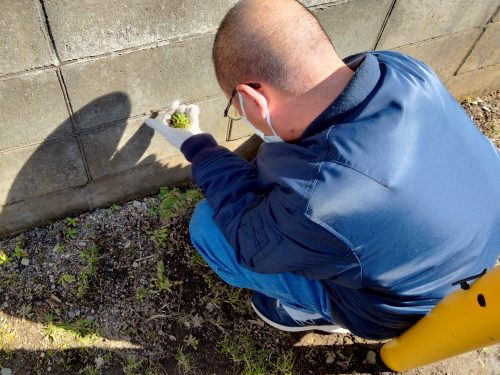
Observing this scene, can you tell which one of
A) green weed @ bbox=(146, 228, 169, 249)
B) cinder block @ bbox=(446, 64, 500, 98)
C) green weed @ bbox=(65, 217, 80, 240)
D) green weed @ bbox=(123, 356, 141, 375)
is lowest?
green weed @ bbox=(123, 356, 141, 375)

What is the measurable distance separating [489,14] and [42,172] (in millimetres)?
2663

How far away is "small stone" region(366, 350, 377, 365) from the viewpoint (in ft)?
8.25

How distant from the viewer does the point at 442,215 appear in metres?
1.44

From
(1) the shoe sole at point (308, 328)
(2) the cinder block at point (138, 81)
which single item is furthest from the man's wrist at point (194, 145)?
(1) the shoe sole at point (308, 328)

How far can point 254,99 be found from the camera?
1586mm

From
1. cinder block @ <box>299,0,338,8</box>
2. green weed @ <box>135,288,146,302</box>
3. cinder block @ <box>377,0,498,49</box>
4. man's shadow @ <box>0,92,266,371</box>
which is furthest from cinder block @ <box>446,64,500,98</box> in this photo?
green weed @ <box>135,288,146,302</box>

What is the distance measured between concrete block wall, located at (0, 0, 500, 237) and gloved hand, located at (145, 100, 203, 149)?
47mm

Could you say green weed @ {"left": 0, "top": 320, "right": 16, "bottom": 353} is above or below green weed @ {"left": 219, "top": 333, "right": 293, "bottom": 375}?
above

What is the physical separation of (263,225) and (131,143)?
3.49 feet

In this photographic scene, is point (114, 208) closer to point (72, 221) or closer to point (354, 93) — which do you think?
point (72, 221)

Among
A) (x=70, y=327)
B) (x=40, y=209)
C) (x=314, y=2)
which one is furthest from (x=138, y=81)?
(x=70, y=327)

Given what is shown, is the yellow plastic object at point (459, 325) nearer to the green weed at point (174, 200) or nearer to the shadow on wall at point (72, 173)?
the green weed at point (174, 200)

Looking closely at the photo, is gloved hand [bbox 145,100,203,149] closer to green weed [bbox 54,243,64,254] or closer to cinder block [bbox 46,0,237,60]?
cinder block [bbox 46,0,237,60]

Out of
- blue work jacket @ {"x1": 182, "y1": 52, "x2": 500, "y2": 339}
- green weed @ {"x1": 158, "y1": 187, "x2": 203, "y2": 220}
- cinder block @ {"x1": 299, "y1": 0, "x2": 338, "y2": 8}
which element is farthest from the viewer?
green weed @ {"x1": 158, "y1": 187, "x2": 203, "y2": 220}
